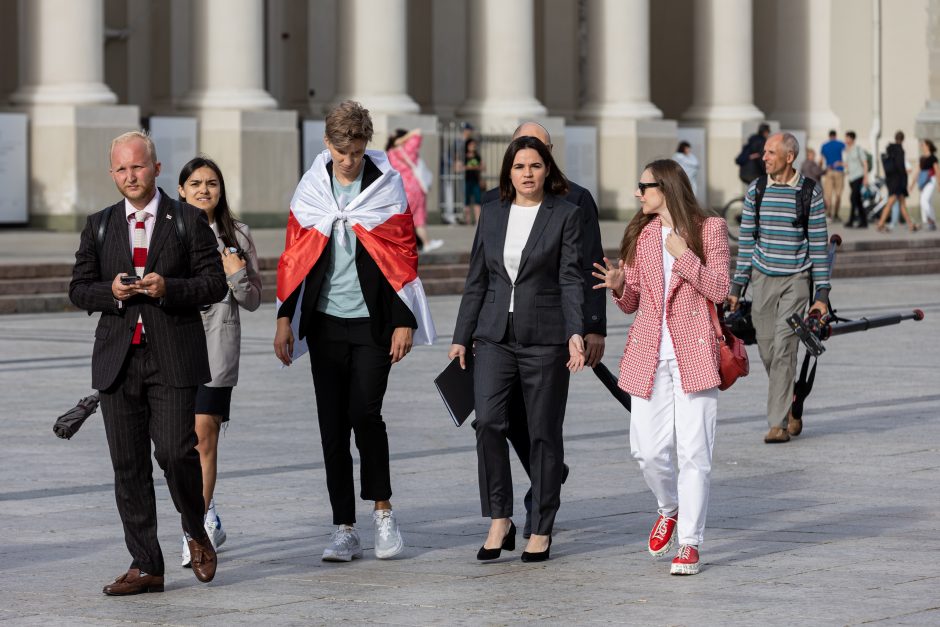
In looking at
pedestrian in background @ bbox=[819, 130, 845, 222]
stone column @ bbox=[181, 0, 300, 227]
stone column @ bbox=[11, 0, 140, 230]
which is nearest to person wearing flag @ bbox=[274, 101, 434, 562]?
→ stone column @ bbox=[11, 0, 140, 230]

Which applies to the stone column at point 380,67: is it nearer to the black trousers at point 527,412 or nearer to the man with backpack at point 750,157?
the man with backpack at point 750,157

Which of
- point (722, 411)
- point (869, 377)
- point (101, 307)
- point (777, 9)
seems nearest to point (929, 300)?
point (869, 377)

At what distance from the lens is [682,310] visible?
7.98 meters

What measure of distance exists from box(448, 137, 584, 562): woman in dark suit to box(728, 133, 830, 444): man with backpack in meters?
3.55

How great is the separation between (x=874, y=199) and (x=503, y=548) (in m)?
30.0

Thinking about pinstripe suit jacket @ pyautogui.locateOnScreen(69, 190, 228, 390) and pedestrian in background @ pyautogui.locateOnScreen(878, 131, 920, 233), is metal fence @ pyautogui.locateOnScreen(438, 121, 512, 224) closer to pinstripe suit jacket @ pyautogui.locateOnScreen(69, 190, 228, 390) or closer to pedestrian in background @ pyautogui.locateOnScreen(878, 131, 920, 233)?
pedestrian in background @ pyautogui.locateOnScreen(878, 131, 920, 233)

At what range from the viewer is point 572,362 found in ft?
26.2

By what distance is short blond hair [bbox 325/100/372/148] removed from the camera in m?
8.04

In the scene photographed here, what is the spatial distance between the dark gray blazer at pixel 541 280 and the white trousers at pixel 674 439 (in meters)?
0.40

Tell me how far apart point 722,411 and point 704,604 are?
6044mm

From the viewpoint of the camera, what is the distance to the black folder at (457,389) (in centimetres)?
839

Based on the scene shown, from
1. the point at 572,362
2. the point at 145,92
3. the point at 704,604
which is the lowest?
the point at 704,604

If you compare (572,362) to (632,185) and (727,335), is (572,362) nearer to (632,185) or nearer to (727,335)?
(727,335)

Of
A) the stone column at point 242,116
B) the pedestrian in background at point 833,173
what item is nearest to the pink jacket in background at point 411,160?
the stone column at point 242,116
